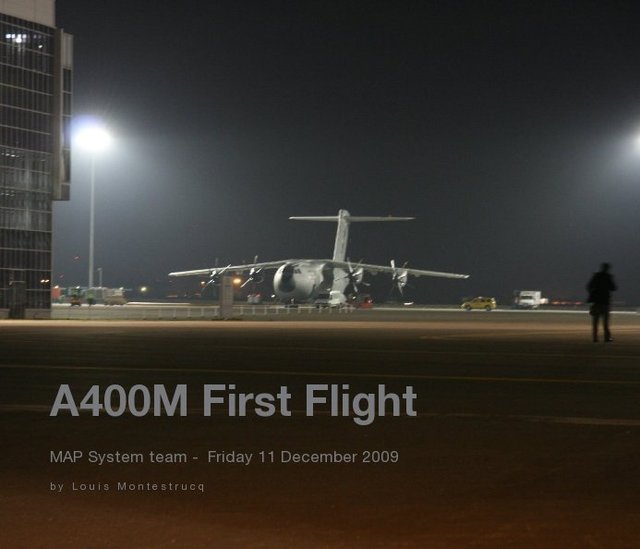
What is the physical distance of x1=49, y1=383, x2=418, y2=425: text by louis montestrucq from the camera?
11.2 metres

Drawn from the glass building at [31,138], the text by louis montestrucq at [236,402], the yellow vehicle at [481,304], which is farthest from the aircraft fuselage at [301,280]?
the text by louis montestrucq at [236,402]

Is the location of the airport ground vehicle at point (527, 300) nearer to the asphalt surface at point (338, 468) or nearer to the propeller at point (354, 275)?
the propeller at point (354, 275)

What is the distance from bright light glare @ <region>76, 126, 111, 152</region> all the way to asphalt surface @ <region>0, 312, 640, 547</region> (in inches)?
1905

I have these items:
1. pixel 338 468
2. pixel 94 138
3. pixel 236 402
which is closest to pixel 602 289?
pixel 236 402

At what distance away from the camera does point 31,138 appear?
67.2m

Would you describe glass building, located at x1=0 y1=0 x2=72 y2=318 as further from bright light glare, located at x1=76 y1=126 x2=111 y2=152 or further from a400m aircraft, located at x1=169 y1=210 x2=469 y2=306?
a400m aircraft, located at x1=169 y1=210 x2=469 y2=306


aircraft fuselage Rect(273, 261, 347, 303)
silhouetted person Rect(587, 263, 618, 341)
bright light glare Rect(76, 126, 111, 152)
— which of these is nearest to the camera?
silhouetted person Rect(587, 263, 618, 341)

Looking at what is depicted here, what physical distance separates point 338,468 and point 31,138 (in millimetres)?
62839

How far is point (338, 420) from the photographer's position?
10.6m

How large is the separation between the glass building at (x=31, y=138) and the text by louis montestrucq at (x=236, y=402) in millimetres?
55563

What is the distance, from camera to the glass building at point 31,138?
6581 centimetres

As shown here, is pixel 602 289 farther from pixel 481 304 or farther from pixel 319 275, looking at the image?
pixel 481 304

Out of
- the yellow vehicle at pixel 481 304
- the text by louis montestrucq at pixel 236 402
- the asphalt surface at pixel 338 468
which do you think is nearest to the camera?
the asphalt surface at pixel 338 468

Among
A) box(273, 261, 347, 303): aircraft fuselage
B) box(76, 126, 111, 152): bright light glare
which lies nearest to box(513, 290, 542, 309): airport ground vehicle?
box(273, 261, 347, 303): aircraft fuselage
